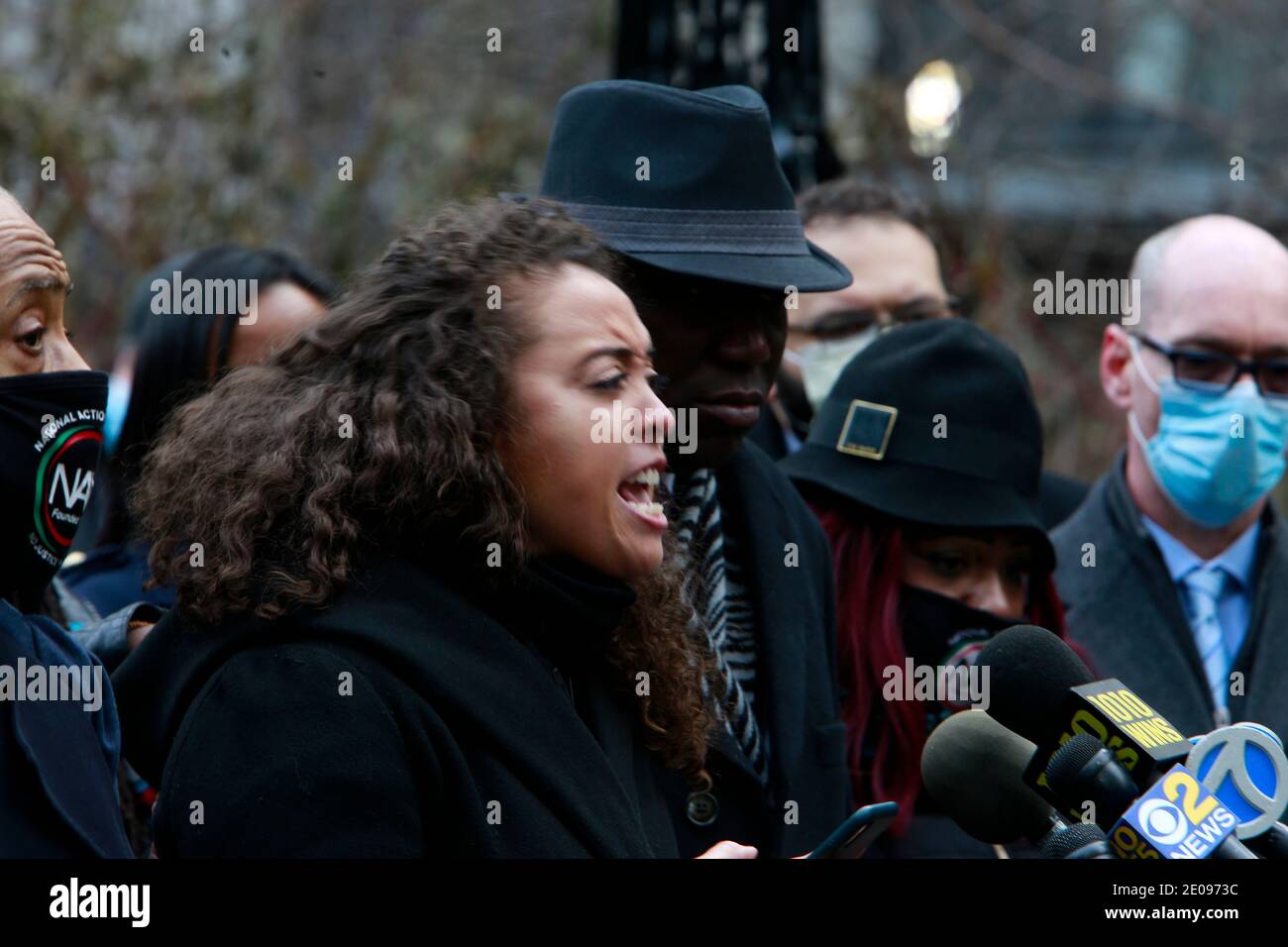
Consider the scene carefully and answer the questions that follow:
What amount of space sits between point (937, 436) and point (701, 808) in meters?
1.18

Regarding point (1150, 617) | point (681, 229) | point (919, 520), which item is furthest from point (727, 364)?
point (1150, 617)

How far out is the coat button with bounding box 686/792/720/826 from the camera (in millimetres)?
3100

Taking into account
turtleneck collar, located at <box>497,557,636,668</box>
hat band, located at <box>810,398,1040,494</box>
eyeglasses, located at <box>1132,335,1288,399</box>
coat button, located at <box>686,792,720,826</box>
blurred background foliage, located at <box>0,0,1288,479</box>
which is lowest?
coat button, located at <box>686,792,720,826</box>

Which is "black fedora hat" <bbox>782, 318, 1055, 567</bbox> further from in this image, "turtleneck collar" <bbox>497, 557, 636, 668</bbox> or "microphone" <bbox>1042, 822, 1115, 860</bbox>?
"microphone" <bbox>1042, 822, 1115, 860</bbox>

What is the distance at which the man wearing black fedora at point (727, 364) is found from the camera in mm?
3213

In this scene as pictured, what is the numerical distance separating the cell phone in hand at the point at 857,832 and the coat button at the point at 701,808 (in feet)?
2.62

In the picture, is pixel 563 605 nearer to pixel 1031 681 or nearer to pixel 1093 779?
pixel 1031 681

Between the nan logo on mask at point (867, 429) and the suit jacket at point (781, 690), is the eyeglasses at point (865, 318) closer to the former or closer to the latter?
the nan logo on mask at point (867, 429)

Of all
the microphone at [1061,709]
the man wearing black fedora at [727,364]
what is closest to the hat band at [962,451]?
the man wearing black fedora at [727,364]

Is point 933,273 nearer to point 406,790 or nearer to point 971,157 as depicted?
point 406,790

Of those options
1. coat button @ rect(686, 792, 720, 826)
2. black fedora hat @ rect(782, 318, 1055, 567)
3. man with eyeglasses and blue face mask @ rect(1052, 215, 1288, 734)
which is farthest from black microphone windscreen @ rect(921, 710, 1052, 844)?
man with eyeglasses and blue face mask @ rect(1052, 215, 1288, 734)

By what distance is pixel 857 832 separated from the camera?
7.39ft
